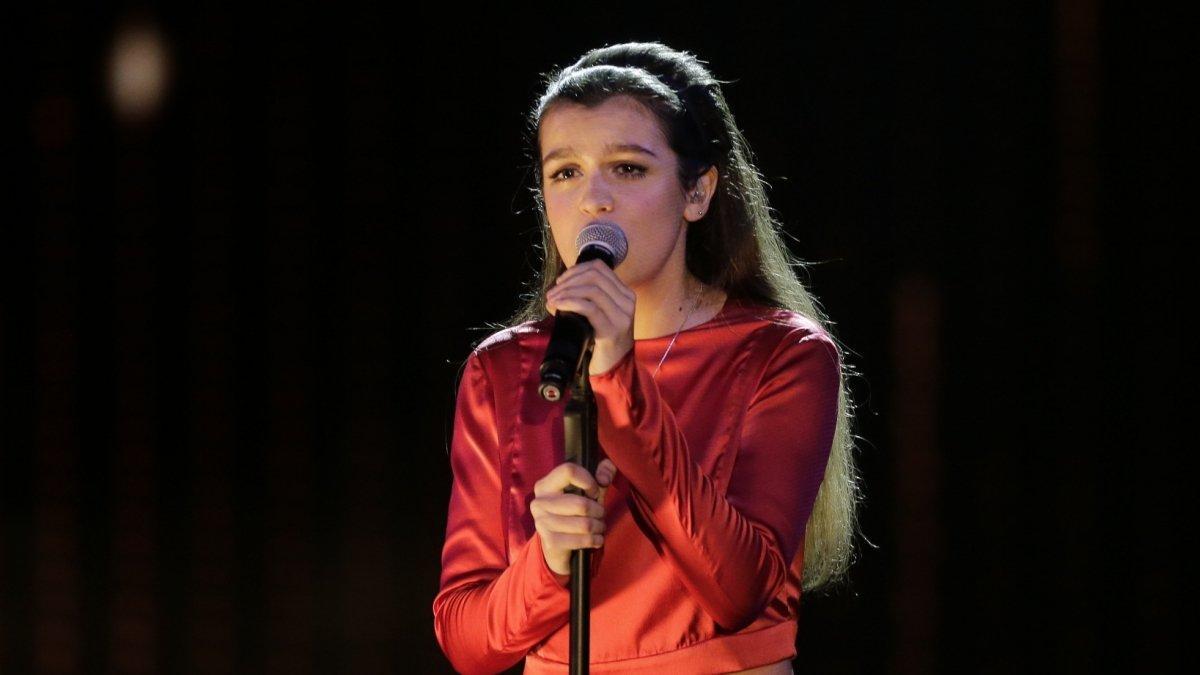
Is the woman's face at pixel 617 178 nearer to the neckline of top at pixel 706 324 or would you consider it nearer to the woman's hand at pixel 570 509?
the neckline of top at pixel 706 324

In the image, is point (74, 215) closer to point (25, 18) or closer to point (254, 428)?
point (25, 18)

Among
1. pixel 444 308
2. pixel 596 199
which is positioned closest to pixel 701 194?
pixel 596 199

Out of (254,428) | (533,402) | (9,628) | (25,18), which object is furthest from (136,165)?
(533,402)

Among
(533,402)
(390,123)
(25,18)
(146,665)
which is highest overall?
(25,18)

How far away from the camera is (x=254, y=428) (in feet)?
7.83

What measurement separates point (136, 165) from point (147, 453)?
0.52m

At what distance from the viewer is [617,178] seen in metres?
1.33

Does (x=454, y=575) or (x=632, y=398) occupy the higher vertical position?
(x=632, y=398)

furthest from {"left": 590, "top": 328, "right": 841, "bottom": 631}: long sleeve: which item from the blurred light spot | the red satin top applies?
the blurred light spot

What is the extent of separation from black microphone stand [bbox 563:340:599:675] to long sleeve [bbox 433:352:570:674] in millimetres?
190

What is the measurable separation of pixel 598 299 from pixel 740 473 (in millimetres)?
422

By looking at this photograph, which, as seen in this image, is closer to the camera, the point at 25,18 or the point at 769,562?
the point at 769,562

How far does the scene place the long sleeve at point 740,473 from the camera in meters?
1.09

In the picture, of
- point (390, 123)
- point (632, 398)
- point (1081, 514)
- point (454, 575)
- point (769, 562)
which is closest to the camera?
point (632, 398)
